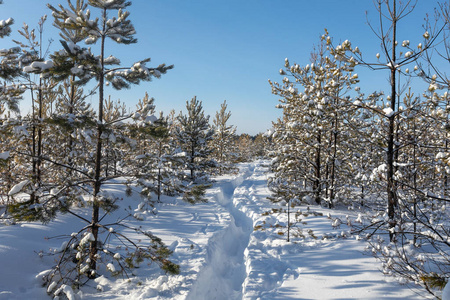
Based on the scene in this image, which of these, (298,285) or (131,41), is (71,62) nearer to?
(131,41)

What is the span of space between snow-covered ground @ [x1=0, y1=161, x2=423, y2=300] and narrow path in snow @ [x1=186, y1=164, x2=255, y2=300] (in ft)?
0.08

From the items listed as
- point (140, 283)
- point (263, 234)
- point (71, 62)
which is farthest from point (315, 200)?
point (71, 62)

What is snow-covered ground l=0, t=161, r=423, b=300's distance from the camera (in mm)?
4715

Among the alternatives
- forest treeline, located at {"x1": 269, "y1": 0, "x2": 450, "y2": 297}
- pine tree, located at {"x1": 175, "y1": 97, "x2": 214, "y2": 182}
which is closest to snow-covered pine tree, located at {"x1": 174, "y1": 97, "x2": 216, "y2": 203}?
pine tree, located at {"x1": 175, "y1": 97, "x2": 214, "y2": 182}

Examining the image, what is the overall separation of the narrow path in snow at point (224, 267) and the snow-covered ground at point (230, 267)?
0.02 m

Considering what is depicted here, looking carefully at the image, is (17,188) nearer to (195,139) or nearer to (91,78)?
(91,78)

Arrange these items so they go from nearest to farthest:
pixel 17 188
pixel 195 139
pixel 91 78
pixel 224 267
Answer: pixel 17 188 → pixel 91 78 → pixel 224 267 → pixel 195 139

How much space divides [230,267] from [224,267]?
0.18 meters

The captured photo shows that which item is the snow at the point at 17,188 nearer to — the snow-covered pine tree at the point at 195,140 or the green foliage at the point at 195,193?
the green foliage at the point at 195,193

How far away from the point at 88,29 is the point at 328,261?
7564mm

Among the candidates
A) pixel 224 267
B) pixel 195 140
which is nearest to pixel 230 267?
pixel 224 267

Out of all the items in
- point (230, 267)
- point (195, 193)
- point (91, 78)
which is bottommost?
point (230, 267)

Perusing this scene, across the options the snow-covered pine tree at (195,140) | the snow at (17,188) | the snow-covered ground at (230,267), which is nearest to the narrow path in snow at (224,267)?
the snow-covered ground at (230,267)

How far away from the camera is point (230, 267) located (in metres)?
7.06
